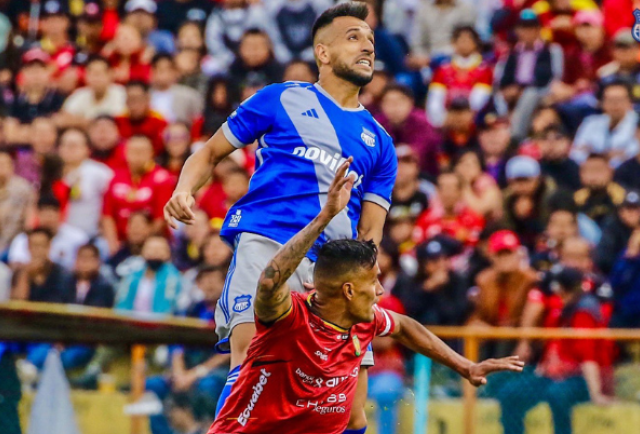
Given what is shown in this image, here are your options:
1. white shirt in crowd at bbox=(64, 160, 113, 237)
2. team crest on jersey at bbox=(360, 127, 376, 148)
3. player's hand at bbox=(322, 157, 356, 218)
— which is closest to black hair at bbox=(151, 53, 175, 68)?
white shirt in crowd at bbox=(64, 160, 113, 237)

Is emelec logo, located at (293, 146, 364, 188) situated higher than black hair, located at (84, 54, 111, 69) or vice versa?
black hair, located at (84, 54, 111, 69)

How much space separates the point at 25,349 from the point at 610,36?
7433 mm

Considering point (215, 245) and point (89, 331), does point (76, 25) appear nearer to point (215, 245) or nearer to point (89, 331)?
point (215, 245)

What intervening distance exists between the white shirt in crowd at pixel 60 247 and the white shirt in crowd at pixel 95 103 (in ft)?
7.29

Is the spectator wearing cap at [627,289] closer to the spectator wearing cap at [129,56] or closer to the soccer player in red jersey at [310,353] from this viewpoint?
the soccer player in red jersey at [310,353]

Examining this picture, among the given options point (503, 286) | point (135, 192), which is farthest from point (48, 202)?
point (503, 286)

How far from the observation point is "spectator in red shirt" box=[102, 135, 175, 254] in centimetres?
1243

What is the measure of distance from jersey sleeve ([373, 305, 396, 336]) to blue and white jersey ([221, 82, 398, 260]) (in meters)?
0.42

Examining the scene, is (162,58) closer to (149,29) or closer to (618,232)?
(149,29)

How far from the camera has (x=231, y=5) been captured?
15.2 meters

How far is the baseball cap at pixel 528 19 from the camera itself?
42.7 feet

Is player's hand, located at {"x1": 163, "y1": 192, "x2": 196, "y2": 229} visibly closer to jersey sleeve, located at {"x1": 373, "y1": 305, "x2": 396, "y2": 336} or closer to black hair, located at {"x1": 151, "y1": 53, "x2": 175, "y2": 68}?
jersey sleeve, located at {"x1": 373, "y1": 305, "x2": 396, "y2": 336}

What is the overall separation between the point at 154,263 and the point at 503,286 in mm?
3181

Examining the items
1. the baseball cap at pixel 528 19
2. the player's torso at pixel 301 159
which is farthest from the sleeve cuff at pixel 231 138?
the baseball cap at pixel 528 19
